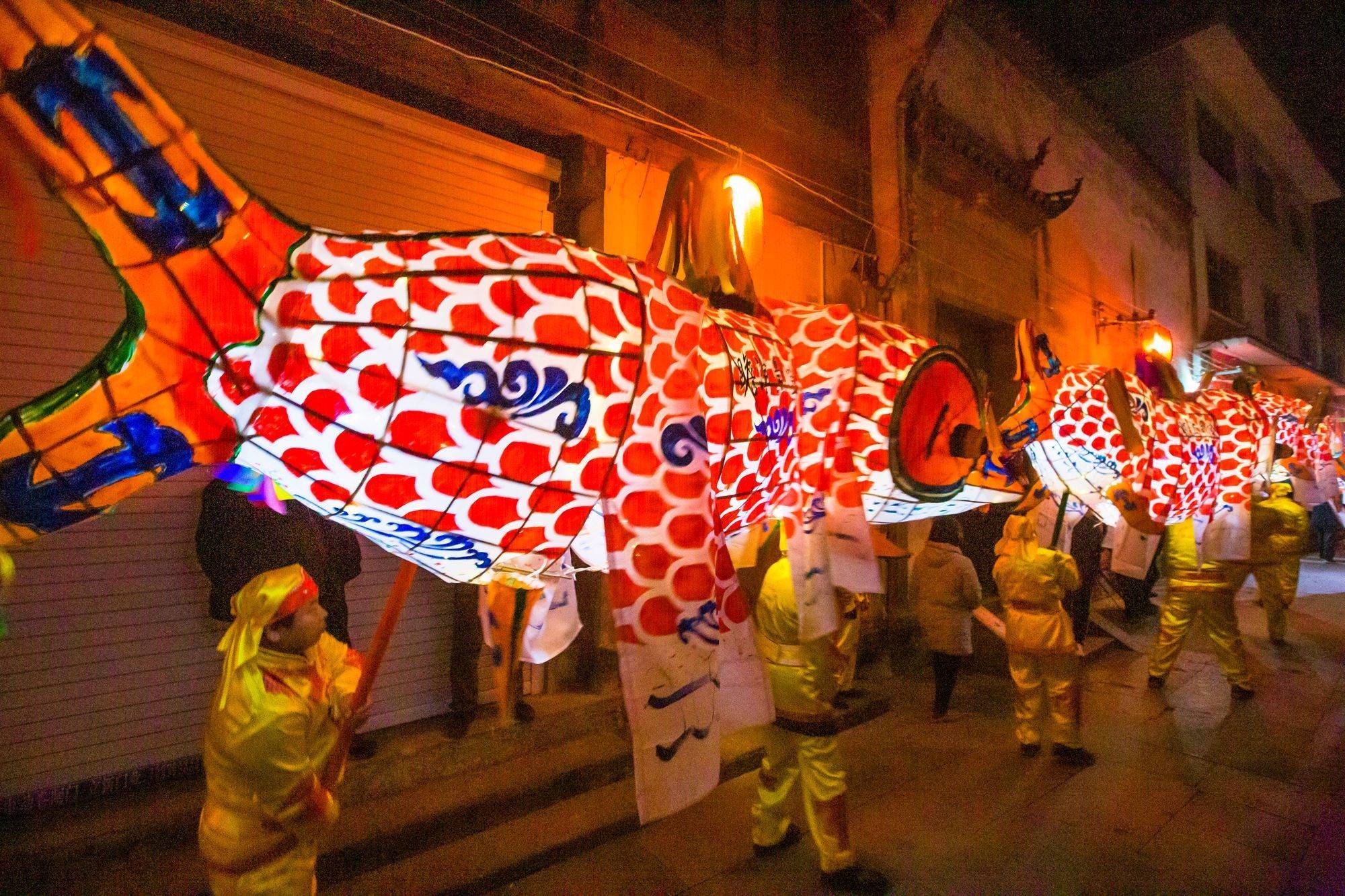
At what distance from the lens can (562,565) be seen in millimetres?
2125

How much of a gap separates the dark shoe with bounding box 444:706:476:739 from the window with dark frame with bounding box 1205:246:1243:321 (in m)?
16.9

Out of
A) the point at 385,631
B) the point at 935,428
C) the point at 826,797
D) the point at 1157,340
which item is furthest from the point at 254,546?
the point at 1157,340

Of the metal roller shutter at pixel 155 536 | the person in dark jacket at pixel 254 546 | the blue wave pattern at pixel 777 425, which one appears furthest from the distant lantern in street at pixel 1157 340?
the person in dark jacket at pixel 254 546

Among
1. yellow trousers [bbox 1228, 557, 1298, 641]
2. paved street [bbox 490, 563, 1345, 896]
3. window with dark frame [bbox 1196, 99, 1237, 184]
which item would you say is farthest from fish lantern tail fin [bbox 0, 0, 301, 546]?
window with dark frame [bbox 1196, 99, 1237, 184]

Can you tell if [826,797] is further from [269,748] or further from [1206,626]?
[1206,626]

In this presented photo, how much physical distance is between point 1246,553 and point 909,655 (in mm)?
3135

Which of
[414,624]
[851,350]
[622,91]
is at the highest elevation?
[622,91]

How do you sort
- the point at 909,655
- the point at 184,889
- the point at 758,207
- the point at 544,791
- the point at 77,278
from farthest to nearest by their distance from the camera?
the point at 909,655 < the point at 544,791 < the point at 758,207 < the point at 77,278 < the point at 184,889

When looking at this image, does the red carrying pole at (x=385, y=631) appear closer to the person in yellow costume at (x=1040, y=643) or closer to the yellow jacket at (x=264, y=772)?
the yellow jacket at (x=264, y=772)

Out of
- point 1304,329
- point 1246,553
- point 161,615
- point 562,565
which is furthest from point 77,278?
point 1304,329

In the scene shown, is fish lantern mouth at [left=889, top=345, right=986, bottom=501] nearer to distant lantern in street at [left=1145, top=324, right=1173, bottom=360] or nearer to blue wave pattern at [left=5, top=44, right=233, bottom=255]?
blue wave pattern at [left=5, top=44, right=233, bottom=255]

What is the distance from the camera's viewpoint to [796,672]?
3318mm

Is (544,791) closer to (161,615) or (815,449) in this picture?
(161,615)

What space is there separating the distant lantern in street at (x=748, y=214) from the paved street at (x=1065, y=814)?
320 cm
